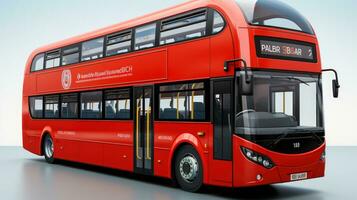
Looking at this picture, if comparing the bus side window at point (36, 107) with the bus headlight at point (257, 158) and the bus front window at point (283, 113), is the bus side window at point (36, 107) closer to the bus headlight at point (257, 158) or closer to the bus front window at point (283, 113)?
the bus front window at point (283, 113)

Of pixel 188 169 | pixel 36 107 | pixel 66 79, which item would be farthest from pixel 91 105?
pixel 188 169

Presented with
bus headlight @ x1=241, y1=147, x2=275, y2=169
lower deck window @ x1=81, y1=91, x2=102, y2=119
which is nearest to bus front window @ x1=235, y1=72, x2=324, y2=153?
bus headlight @ x1=241, y1=147, x2=275, y2=169

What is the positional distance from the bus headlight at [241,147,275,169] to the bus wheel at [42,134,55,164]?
31.0 feet

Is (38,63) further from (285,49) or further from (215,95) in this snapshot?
(285,49)

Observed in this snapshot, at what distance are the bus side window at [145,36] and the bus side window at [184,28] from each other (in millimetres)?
375

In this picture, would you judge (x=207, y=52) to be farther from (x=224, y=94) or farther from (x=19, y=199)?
(x=19, y=199)

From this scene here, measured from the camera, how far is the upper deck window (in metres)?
10.1

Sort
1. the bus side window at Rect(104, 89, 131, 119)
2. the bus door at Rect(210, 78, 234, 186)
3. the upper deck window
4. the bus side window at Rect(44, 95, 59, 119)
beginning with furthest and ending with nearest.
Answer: the bus side window at Rect(44, 95, 59, 119), the bus side window at Rect(104, 89, 131, 119), the upper deck window, the bus door at Rect(210, 78, 234, 186)

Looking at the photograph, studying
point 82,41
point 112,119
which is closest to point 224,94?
point 112,119

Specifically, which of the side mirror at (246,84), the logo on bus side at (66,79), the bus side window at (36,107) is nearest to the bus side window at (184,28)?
the side mirror at (246,84)

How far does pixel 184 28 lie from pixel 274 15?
6.52 feet

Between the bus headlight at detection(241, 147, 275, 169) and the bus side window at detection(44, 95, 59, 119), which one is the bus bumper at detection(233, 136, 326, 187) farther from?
the bus side window at detection(44, 95, 59, 119)

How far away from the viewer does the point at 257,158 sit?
9.55 metres

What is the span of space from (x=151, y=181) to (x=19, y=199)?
145 inches
